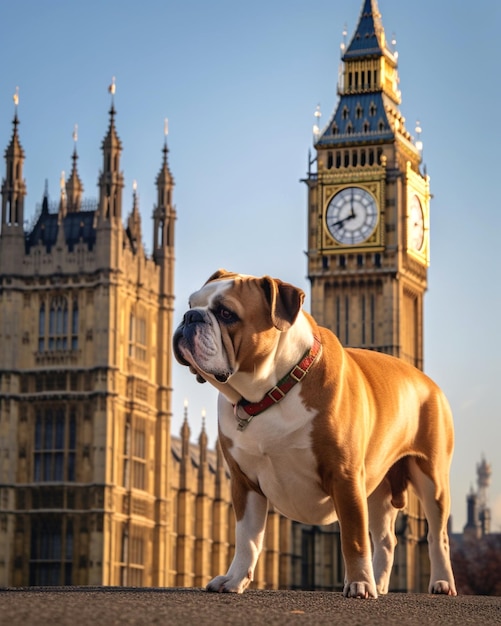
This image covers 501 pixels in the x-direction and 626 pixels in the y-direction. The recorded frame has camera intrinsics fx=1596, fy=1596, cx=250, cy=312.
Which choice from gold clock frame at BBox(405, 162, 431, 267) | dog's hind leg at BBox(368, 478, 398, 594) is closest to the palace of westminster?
gold clock frame at BBox(405, 162, 431, 267)

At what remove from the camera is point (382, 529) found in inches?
359

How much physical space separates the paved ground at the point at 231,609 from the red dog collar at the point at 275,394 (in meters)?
0.85

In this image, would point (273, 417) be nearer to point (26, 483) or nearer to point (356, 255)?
point (26, 483)

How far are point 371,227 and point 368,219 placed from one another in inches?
15.3

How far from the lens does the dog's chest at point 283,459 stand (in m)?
7.65

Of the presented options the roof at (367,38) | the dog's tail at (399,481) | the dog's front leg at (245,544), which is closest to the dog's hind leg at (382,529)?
the dog's tail at (399,481)

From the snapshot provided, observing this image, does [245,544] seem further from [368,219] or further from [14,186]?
[368,219]

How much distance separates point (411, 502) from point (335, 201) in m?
13.8

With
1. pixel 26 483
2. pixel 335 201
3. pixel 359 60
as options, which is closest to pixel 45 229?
pixel 26 483

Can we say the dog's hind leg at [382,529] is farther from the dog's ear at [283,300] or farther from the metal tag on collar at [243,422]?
the dog's ear at [283,300]

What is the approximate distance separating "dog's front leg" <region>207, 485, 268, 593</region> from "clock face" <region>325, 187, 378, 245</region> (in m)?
63.7

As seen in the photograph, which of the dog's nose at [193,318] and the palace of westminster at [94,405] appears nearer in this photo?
the dog's nose at [193,318]

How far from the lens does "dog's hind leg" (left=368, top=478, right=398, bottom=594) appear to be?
903 centimetres

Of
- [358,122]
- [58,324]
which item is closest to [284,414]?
[58,324]
